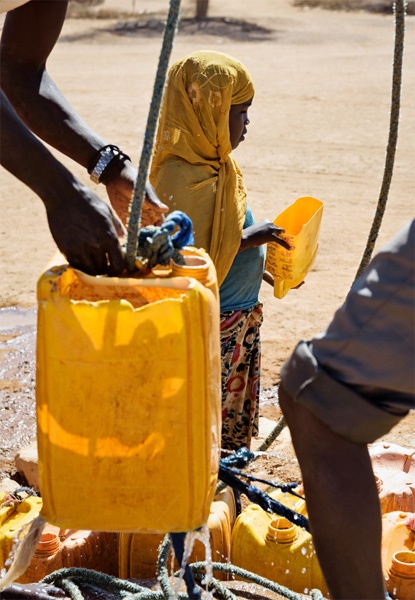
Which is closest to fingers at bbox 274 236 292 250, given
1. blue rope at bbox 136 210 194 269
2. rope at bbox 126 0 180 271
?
blue rope at bbox 136 210 194 269

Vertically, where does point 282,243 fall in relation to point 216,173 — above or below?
below

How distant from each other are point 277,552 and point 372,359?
54.6 inches

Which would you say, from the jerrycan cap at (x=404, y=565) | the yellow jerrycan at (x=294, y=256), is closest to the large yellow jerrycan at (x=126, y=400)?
the jerrycan cap at (x=404, y=565)

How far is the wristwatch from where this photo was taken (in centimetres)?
296

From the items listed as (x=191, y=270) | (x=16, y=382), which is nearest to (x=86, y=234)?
(x=191, y=270)

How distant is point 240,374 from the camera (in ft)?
13.5

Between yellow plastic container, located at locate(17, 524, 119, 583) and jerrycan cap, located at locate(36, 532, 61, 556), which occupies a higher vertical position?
jerrycan cap, located at locate(36, 532, 61, 556)

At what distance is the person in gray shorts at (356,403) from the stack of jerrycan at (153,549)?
1.23 m

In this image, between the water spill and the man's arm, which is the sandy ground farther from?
the man's arm

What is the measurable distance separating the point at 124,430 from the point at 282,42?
54.2 ft

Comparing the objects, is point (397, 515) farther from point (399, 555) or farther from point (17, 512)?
point (17, 512)

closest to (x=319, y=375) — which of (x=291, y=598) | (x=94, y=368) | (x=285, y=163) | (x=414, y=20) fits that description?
(x=94, y=368)

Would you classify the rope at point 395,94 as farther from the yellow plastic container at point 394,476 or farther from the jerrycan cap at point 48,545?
the jerrycan cap at point 48,545

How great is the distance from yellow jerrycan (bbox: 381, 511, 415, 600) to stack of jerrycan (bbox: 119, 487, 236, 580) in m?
0.52
